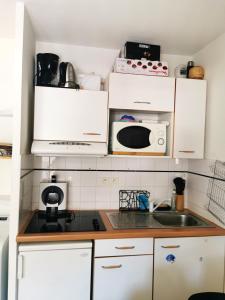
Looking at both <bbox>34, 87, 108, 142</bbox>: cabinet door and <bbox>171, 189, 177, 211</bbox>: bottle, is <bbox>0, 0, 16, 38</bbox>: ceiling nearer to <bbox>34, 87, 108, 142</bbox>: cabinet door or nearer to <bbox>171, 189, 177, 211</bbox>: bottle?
<bbox>34, 87, 108, 142</bbox>: cabinet door

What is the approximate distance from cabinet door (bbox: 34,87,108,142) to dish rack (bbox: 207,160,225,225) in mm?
957

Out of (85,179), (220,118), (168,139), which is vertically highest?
(220,118)

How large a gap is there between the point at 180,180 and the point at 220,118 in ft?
2.33

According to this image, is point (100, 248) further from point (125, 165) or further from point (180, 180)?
point (180, 180)

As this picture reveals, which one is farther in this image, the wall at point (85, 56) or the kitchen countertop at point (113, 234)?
the wall at point (85, 56)

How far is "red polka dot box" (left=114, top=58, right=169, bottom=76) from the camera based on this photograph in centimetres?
204

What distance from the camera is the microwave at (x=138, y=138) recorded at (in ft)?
6.60

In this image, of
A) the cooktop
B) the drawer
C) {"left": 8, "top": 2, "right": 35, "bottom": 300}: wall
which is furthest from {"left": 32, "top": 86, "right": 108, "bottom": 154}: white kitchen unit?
the drawer

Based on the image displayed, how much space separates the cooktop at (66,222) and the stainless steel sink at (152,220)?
0.14 m

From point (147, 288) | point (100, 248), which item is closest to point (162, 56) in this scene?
point (100, 248)

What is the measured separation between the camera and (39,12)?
1.73 metres

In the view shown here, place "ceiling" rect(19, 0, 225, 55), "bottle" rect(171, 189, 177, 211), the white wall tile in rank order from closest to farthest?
1. "ceiling" rect(19, 0, 225, 55)
2. the white wall tile
3. "bottle" rect(171, 189, 177, 211)

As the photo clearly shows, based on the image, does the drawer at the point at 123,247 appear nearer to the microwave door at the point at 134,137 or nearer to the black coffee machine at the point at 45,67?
the microwave door at the point at 134,137

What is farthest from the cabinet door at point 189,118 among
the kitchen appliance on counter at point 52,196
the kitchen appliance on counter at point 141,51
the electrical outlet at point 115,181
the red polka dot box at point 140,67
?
the kitchen appliance on counter at point 52,196
